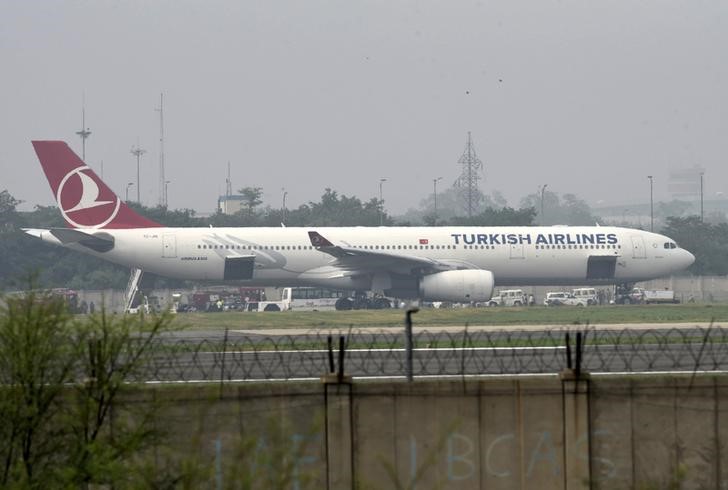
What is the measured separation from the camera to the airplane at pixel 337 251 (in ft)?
203

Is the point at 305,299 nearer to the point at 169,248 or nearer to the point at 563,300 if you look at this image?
the point at 169,248

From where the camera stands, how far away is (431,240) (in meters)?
63.1

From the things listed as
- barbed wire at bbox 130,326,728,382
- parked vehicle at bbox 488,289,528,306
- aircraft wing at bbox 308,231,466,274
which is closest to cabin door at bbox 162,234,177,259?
aircraft wing at bbox 308,231,466,274

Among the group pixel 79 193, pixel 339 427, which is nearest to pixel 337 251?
pixel 79 193

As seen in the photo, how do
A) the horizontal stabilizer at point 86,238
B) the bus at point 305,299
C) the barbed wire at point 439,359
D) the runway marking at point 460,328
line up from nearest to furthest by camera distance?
the barbed wire at point 439,359 → the runway marking at point 460,328 → the horizontal stabilizer at point 86,238 → the bus at point 305,299

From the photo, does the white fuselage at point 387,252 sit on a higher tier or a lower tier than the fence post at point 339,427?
higher

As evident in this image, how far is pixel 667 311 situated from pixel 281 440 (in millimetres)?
35208

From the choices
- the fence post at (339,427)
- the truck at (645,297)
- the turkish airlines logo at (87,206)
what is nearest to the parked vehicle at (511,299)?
the truck at (645,297)

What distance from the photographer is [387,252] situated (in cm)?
6241

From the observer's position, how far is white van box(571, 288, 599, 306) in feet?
253

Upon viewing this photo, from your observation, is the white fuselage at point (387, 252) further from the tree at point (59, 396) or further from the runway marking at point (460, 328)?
the tree at point (59, 396)

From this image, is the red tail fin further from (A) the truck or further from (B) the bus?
(A) the truck

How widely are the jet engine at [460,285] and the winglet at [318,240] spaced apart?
5198mm

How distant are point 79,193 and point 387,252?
15.8 meters
